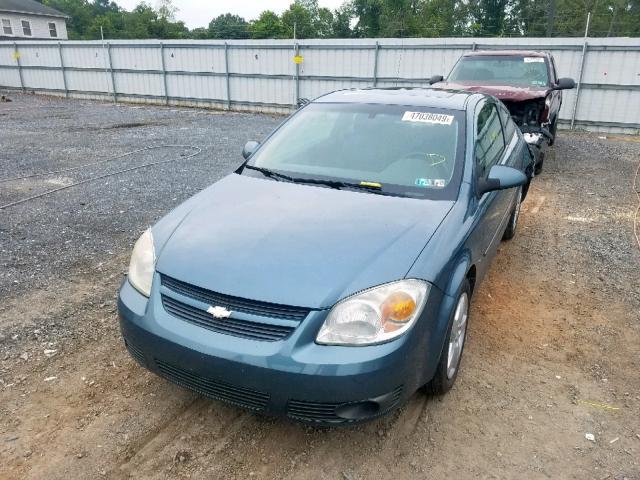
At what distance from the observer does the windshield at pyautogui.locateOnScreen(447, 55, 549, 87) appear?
27.9 feet

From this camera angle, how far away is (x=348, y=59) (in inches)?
592

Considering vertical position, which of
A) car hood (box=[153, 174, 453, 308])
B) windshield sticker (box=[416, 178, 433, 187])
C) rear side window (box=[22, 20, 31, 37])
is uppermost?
rear side window (box=[22, 20, 31, 37])

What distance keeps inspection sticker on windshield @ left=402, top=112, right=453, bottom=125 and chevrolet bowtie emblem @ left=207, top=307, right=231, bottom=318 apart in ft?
6.66

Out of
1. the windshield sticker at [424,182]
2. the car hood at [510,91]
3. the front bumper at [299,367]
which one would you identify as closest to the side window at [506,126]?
the windshield sticker at [424,182]

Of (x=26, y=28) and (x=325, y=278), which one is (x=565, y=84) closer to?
(x=325, y=278)

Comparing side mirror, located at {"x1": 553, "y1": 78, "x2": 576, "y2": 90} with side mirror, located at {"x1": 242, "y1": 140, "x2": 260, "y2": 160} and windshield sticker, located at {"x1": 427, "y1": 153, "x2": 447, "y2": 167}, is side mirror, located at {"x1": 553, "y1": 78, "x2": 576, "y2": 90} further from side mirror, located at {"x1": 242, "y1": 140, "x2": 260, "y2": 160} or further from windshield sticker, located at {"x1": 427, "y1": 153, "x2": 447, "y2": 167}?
side mirror, located at {"x1": 242, "y1": 140, "x2": 260, "y2": 160}

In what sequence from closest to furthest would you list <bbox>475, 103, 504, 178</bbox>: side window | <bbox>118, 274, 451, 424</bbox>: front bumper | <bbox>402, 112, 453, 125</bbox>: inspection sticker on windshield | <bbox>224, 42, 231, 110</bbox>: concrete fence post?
<bbox>118, 274, 451, 424</bbox>: front bumper < <bbox>475, 103, 504, 178</bbox>: side window < <bbox>402, 112, 453, 125</bbox>: inspection sticker on windshield < <bbox>224, 42, 231, 110</bbox>: concrete fence post

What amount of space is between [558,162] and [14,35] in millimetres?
42429

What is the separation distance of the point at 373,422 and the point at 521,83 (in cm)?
751

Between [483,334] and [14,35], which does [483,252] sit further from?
[14,35]

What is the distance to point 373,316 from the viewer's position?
85.2 inches

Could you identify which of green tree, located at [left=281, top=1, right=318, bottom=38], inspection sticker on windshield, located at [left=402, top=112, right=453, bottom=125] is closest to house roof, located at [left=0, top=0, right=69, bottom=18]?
green tree, located at [left=281, top=1, right=318, bottom=38]

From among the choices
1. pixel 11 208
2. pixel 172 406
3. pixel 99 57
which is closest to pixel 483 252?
pixel 172 406

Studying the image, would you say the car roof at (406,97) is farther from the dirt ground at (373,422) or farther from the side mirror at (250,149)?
the dirt ground at (373,422)
